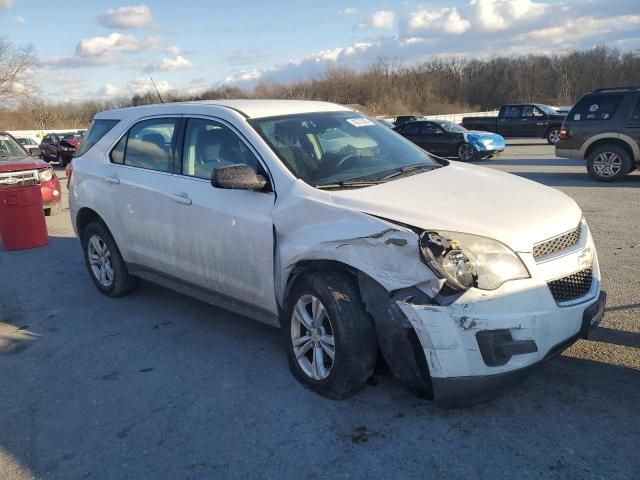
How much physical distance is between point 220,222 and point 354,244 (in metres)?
1.27

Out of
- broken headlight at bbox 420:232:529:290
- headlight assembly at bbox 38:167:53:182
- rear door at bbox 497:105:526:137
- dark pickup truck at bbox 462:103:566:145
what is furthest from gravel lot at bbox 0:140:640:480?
rear door at bbox 497:105:526:137

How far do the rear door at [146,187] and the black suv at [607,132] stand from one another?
9.97 metres

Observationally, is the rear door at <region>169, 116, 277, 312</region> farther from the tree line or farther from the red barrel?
the tree line

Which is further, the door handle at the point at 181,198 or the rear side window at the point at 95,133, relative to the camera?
the rear side window at the point at 95,133

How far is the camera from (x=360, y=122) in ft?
15.8

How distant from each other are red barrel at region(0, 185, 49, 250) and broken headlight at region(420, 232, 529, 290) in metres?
7.30

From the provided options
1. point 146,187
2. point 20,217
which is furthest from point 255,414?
point 20,217

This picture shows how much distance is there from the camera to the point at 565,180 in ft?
41.2

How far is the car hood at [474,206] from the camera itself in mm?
3104

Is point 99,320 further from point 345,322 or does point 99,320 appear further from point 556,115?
point 556,115

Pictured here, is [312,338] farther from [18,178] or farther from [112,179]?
[18,178]

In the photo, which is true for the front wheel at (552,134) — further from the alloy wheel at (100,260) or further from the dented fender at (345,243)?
the dented fender at (345,243)

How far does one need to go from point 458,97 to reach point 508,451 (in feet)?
280

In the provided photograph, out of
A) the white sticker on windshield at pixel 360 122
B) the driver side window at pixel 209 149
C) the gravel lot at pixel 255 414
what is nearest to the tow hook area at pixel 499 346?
the gravel lot at pixel 255 414
